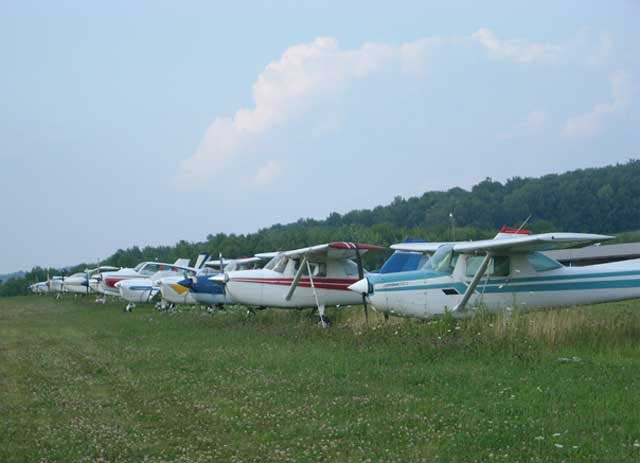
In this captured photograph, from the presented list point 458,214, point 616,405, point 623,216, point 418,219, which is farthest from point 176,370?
point 418,219

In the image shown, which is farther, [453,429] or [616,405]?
[616,405]

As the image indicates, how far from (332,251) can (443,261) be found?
4624 millimetres

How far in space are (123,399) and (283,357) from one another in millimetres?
3397

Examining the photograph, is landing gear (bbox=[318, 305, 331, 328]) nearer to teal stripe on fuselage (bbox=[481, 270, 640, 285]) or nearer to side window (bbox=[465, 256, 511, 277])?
side window (bbox=[465, 256, 511, 277])

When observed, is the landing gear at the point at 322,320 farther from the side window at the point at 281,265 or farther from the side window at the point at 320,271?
the side window at the point at 281,265

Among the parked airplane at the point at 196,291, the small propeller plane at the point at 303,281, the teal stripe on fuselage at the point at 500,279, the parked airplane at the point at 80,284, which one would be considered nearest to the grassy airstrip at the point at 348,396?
the teal stripe on fuselage at the point at 500,279

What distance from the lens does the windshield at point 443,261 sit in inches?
572

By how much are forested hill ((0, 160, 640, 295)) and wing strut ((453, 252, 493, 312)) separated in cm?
3157

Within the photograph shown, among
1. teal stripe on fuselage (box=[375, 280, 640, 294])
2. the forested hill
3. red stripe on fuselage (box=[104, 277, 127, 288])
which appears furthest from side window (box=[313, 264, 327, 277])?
the forested hill

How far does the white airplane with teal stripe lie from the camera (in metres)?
14.0

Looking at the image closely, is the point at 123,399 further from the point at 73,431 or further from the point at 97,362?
the point at 97,362

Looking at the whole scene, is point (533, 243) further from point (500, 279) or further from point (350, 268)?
point (350, 268)

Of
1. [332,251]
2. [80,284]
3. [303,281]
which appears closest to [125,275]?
[80,284]

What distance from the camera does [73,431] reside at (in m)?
6.99
